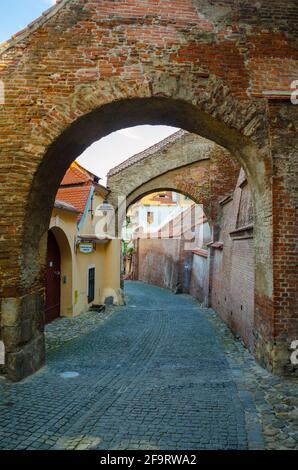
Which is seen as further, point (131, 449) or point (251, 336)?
point (251, 336)

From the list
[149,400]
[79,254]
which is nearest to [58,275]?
[79,254]

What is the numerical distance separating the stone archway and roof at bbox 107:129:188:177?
37.1 ft

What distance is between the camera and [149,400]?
17.2 feet

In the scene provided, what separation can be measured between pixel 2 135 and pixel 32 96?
0.86 metres

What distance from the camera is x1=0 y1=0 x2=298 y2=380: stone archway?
613cm

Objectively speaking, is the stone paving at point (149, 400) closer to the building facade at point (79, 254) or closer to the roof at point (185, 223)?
the building facade at point (79, 254)

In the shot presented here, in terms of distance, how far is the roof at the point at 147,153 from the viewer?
59.1 ft

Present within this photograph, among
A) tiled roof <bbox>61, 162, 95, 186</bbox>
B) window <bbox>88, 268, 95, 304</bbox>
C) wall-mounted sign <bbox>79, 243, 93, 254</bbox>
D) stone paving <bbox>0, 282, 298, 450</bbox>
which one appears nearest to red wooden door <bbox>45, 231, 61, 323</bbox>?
wall-mounted sign <bbox>79, 243, 93, 254</bbox>

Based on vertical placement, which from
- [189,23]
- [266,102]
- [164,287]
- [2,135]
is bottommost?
[164,287]

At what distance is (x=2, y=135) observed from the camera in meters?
6.19

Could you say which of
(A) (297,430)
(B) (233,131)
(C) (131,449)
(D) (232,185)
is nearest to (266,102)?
(B) (233,131)

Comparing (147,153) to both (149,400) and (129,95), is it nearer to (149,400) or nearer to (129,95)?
(129,95)

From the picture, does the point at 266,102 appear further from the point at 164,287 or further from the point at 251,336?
the point at 164,287

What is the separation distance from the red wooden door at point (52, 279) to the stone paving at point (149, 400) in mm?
2773
